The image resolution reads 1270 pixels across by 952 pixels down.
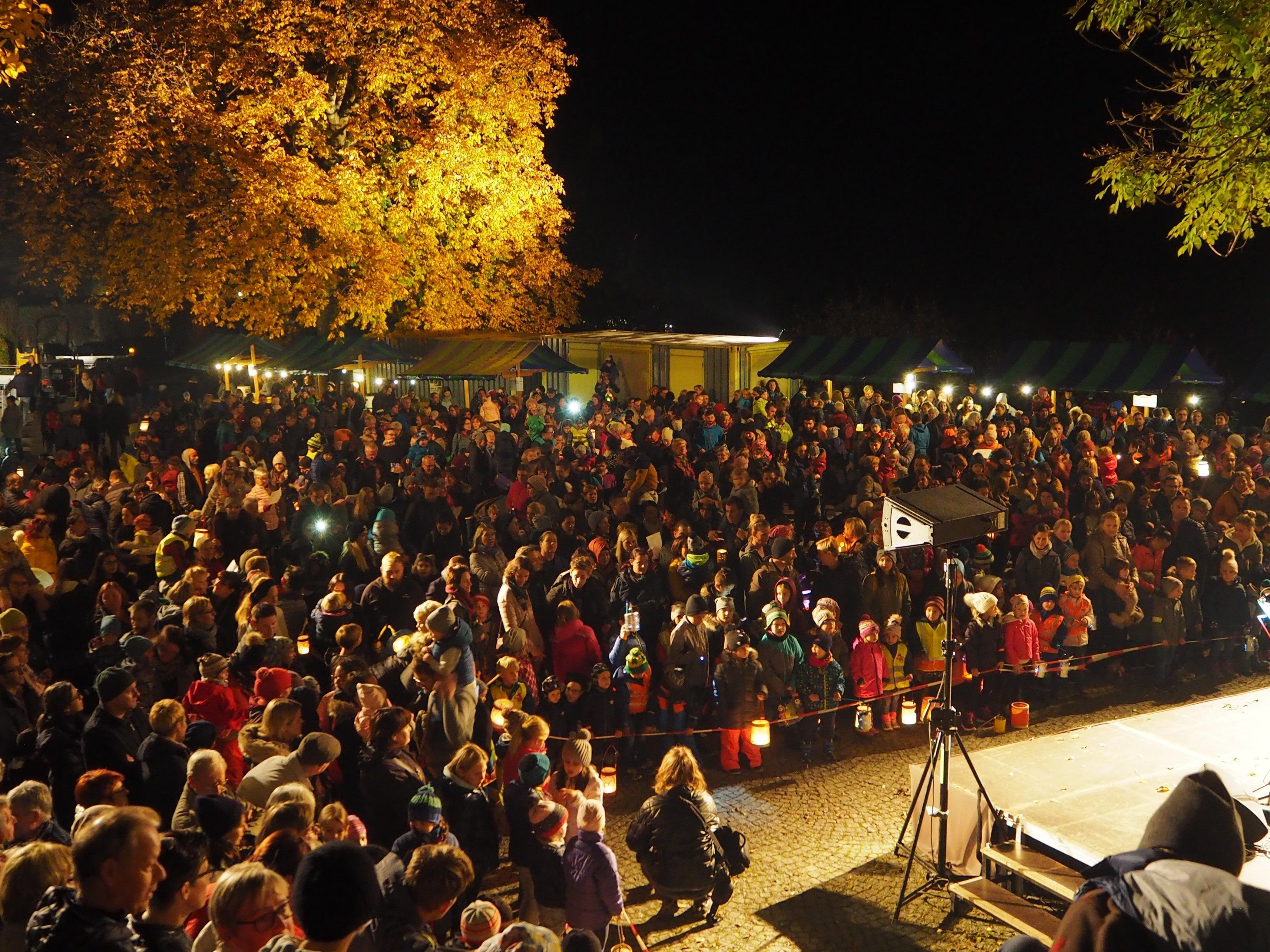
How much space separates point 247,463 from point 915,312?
31932mm

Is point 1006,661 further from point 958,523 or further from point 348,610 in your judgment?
point 348,610

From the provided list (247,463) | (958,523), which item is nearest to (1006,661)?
(958,523)

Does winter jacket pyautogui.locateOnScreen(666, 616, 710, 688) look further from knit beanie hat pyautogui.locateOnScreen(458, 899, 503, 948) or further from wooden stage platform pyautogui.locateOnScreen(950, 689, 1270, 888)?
knit beanie hat pyautogui.locateOnScreen(458, 899, 503, 948)

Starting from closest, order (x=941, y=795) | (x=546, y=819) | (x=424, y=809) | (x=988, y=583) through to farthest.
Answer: (x=424, y=809) → (x=546, y=819) → (x=941, y=795) → (x=988, y=583)

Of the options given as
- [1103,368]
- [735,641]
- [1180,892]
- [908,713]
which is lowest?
[908,713]

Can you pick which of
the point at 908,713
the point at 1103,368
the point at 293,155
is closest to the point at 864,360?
the point at 1103,368

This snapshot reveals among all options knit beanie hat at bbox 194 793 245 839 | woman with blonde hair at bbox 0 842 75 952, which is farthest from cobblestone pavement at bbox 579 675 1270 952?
woman with blonde hair at bbox 0 842 75 952

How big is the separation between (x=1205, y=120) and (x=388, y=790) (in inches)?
313

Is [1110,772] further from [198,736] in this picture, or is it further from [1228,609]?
[198,736]

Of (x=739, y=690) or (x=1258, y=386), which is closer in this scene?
(x=739, y=690)

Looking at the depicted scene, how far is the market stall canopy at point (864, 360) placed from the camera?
69.3ft

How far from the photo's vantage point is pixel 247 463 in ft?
42.5

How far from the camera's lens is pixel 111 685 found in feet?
18.1

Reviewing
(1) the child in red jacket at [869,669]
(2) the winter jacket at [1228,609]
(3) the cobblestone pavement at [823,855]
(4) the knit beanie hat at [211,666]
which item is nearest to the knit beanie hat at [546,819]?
(3) the cobblestone pavement at [823,855]
